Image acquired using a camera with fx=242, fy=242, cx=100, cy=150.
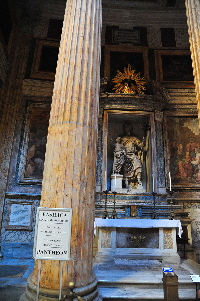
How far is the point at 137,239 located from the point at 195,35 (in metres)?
4.60

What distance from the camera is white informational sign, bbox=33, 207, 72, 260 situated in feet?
8.14

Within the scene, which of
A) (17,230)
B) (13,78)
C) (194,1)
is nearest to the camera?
(194,1)

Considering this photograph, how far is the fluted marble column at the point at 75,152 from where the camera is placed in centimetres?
291

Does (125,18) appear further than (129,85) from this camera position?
Yes

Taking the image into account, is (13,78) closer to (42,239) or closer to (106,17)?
(106,17)

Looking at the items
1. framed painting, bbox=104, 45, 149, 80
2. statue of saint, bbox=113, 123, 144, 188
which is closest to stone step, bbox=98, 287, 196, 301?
statue of saint, bbox=113, 123, 144, 188

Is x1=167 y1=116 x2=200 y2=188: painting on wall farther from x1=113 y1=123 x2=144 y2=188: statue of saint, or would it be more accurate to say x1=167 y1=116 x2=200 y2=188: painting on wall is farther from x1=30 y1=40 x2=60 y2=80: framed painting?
x1=30 y1=40 x2=60 y2=80: framed painting

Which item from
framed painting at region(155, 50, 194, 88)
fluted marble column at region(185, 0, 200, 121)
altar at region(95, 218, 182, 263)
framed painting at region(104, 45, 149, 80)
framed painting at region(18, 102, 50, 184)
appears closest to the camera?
fluted marble column at region(185, 0, 200, 121)

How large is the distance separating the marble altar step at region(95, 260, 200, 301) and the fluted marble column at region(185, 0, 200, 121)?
125 inches

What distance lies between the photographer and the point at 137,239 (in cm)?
559

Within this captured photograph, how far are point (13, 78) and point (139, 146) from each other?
5.22m

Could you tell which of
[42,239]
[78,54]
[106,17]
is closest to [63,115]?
[78,54]

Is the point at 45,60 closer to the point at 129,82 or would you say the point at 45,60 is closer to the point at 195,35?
the point at 129,82

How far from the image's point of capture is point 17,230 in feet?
24.1
